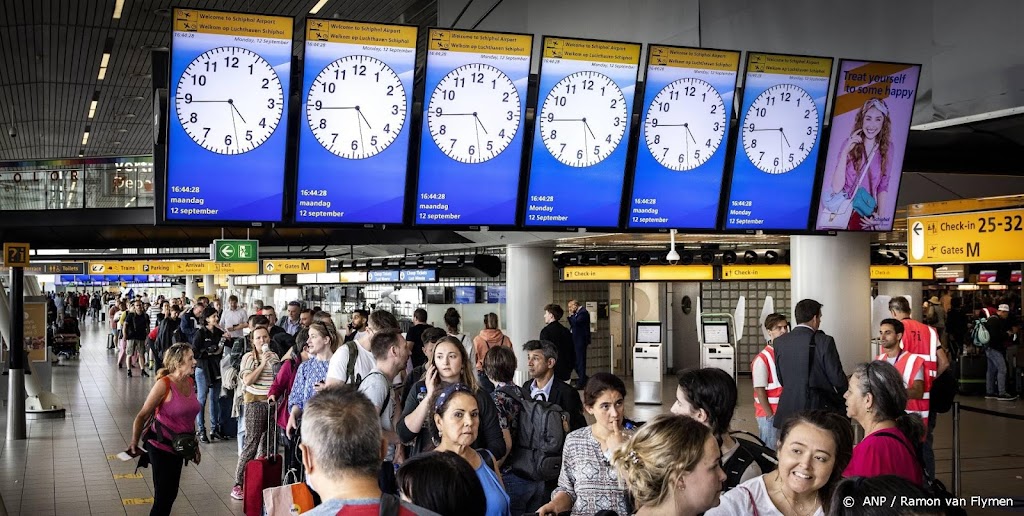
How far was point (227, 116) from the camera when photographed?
672 centimetres

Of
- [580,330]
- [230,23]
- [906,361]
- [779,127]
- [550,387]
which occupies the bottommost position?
[580,330]

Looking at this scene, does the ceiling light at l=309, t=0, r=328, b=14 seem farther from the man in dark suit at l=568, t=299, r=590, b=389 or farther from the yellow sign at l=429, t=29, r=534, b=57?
the yellow sign at l=429, t=29, r=534, b=57

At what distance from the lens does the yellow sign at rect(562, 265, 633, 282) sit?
70.3 feet

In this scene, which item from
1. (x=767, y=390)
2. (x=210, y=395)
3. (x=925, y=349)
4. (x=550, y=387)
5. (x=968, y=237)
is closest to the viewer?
(x=550, y=387)

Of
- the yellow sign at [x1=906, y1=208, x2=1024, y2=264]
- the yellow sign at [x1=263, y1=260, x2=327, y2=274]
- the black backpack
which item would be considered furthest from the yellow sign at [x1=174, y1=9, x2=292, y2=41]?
the yellow sign at [x1=263, y1=260, x2=327, y2=274]

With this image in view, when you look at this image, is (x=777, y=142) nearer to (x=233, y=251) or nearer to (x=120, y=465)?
(x=120, y=465)

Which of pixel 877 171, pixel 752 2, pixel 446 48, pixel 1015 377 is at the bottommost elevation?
pixel 1015 377

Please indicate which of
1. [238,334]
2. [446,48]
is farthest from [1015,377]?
[446,48]

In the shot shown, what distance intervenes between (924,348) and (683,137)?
3380mm

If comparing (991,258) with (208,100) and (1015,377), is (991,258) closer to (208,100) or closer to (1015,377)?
(208,100)

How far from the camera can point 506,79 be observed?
7184mm

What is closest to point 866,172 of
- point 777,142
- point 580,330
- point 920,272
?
point 777,142

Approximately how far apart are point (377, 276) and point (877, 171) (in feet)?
67.5

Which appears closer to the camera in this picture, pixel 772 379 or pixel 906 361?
pixel 906 361
